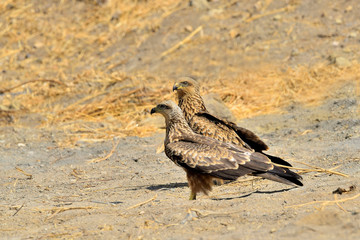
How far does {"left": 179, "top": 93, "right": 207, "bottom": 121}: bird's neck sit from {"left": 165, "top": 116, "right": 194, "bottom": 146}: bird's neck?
3.55ft

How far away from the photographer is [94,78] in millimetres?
14203

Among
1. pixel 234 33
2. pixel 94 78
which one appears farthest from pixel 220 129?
pixel 234 33

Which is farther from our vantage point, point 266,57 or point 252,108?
point 266,57

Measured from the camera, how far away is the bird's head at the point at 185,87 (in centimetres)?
850

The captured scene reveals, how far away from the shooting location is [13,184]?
7.83 meters

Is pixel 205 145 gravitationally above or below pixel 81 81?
above

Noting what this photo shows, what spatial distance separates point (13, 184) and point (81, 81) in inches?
257

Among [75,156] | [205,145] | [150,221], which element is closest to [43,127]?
[75,156]

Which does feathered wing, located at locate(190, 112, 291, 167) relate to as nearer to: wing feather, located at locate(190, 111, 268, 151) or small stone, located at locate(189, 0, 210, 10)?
wing feather, located at locate(190, 111, 268, 151)

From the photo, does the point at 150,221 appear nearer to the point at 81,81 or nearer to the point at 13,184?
the point at 13,184

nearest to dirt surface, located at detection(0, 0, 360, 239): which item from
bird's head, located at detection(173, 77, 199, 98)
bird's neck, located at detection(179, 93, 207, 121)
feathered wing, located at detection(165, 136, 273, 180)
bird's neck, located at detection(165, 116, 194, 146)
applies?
feathered wing, located at detection(165, 136, 273, 180)

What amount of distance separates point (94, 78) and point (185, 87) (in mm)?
6074

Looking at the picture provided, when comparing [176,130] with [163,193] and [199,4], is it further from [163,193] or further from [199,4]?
[199,4]

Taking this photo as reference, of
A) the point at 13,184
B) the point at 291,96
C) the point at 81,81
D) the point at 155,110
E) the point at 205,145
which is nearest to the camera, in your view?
the point at 205,145
